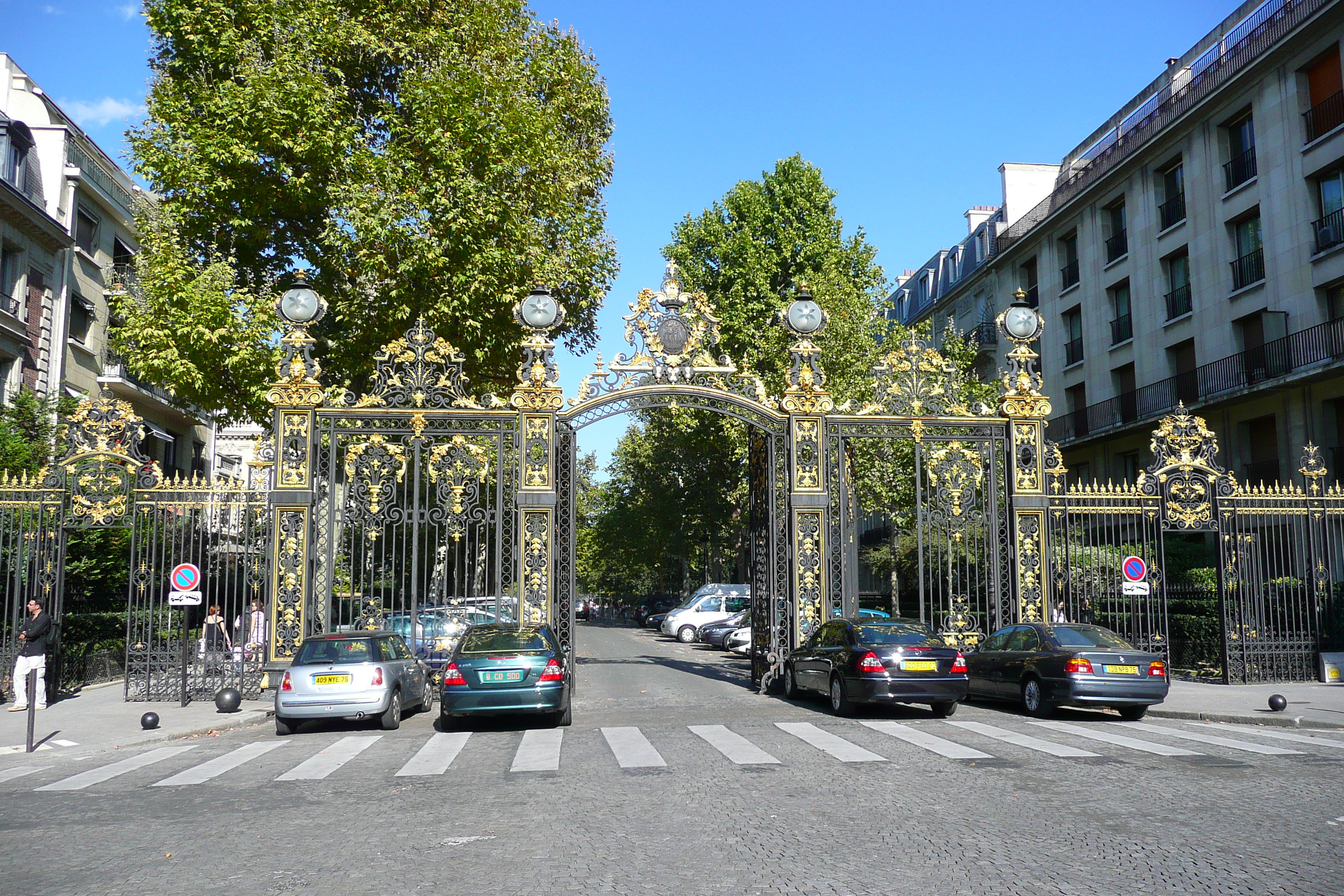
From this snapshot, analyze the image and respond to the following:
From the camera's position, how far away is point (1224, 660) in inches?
725

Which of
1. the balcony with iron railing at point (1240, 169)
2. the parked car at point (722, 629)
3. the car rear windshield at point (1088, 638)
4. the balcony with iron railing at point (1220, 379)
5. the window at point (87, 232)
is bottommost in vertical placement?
the parked car at point (722, 629)

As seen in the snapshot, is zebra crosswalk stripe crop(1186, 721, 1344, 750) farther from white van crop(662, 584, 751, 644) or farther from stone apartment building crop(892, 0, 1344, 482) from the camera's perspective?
white van crop(662, 584, 751, 644)

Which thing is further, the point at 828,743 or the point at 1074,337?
the point at 1074,337

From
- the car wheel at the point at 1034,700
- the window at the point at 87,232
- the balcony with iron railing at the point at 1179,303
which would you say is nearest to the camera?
the car wheel at the point at 1034,700

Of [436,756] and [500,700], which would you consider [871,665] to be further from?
[436,756]

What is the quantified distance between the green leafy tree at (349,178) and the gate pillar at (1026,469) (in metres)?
9.93

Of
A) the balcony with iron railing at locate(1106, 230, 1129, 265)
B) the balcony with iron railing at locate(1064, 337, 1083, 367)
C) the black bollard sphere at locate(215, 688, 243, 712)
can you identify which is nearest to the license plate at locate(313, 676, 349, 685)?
the black bollard sphere at locate(215, 688, 243, 712)

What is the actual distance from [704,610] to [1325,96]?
25.2 metres

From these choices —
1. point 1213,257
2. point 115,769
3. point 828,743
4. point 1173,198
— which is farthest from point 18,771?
point 1173,198

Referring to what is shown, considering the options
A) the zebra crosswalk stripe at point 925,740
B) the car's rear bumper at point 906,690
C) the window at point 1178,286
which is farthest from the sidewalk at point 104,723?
the window at point 1178,286

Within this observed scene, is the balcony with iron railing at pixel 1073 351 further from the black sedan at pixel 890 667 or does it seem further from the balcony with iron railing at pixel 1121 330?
the black sedan at pixel 890 667

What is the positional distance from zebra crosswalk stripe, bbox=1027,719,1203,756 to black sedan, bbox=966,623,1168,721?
535 mm

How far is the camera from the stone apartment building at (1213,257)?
25.6 m

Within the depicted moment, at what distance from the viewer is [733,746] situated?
37.8 feet
